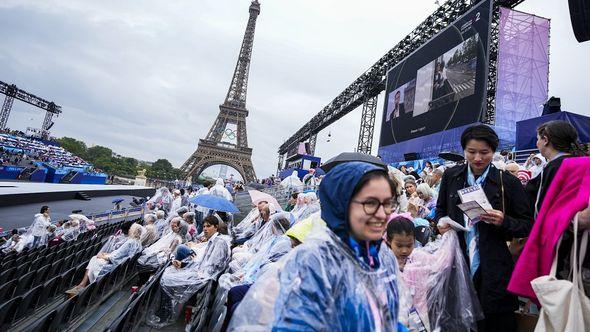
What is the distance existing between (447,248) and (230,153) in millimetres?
44170

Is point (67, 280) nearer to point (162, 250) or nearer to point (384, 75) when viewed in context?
point (162, 250)

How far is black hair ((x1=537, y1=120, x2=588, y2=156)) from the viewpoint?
1.76m

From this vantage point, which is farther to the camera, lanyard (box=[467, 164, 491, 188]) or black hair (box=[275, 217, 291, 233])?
black hair (box=[275, 217, 291, 233])

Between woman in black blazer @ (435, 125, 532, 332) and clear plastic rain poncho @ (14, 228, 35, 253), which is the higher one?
woman in black blazer @ (435, 125, 532, 332)

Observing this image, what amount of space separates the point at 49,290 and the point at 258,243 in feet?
9.20

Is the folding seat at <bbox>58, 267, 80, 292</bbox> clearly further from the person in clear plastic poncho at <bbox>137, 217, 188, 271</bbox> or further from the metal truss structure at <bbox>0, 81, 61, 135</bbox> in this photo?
the metal truss structure at <bbox>0, 81, 61, 135</bbox>

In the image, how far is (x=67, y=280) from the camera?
4660 mm

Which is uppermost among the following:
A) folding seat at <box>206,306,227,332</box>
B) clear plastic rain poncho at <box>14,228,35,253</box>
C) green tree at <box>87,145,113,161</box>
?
green tree at <box>87,145,113,161</box>

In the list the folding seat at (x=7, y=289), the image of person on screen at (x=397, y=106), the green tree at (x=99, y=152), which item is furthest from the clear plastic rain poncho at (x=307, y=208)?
the green tree at (x=99, y=152)

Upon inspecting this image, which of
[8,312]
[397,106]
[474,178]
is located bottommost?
[8,312]

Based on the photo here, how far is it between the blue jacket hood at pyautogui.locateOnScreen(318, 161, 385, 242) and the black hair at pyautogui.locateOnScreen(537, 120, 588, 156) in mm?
1371

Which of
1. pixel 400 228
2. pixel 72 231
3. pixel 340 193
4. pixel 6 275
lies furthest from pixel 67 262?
pixel 340 193

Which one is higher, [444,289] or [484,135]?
[484,135]

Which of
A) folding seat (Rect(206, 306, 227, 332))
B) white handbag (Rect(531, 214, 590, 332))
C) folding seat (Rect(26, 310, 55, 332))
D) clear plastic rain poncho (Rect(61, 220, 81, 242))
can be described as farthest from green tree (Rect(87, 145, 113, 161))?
white handbag (Rect(531, 214, 590, 332))
